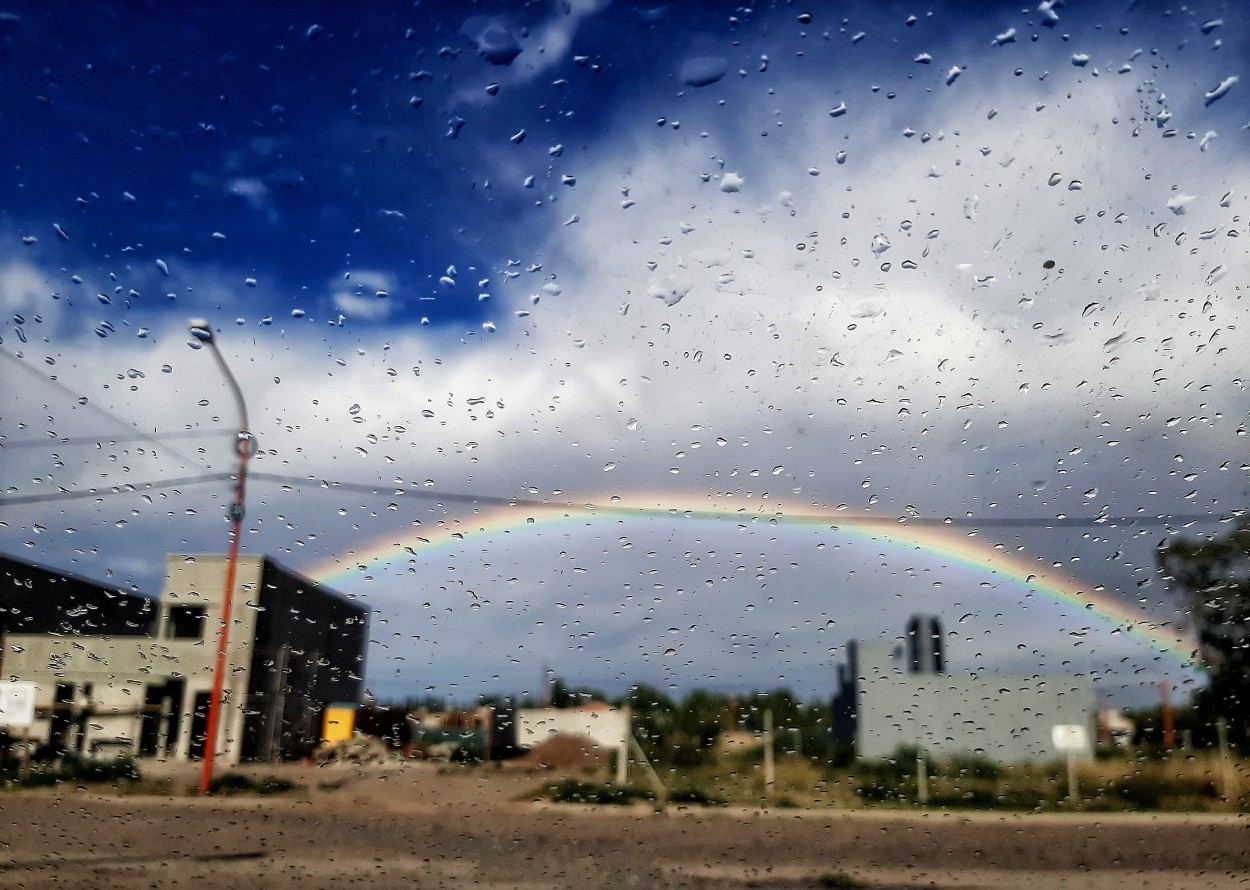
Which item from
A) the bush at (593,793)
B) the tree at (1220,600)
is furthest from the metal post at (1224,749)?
the bush at (593,793)

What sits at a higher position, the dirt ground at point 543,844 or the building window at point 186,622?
the building window at point 186,622

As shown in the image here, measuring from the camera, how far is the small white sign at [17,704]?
2387 mm

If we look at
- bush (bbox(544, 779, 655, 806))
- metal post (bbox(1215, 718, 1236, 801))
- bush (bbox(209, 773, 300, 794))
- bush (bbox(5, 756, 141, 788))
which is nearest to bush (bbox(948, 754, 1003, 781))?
metal post (bbox(1215, 718, 1236, 801))

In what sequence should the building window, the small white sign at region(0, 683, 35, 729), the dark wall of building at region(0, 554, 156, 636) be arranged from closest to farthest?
the small white sign at region(0, 683, 35, 729) < the building window < the dark wall of building at region(0, 554, 156, 636)

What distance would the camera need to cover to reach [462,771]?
2389 mm

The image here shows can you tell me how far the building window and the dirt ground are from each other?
0.41 metres

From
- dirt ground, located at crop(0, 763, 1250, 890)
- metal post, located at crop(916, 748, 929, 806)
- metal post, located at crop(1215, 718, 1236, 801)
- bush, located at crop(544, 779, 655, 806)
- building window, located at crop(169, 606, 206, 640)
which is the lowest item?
dirt ground, located at crop(0, 763, 1250, 890)

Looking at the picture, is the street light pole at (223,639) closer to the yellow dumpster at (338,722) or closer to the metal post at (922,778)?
the yellow dumpster at (338,722)

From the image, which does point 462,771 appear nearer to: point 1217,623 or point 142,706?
point 142,706

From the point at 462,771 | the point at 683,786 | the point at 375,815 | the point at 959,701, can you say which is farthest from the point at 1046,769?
the point at 375,815

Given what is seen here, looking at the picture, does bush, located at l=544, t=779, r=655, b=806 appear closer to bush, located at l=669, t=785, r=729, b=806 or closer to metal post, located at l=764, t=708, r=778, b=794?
bush, located at l=669, t=785, r=729, b=806

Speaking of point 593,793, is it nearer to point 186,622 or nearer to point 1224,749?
point 186,622

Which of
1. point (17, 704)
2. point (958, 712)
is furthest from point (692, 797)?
point (17, 704)

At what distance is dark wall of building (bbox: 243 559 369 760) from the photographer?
7.98ft
